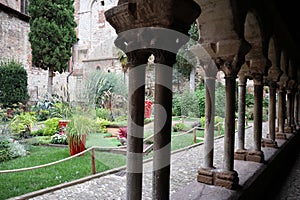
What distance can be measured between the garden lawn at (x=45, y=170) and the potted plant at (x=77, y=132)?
0.24 metres

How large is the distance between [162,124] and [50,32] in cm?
1374

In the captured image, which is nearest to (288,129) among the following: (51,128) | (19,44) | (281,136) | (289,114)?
(289,114)

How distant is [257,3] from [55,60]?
41.9 ft

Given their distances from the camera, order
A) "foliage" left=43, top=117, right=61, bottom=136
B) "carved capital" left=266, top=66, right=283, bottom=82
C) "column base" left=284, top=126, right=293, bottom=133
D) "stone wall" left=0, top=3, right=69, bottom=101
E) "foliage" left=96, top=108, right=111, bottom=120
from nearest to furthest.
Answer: "carved capital" left=266, top=66, right=283, bottom=82, "column base" left=284, top=126, right=293, bottom=133, "foliage" left=43, top=117, right=61, bottom=136, "foliage" left=96, top=108, right=111, bottom=120, "stone wall" left=0, top=3, right=69, bottom=101

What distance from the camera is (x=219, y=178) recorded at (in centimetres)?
237

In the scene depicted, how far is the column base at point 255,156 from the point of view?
10.7 ft

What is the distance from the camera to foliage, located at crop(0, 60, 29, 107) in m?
12.4

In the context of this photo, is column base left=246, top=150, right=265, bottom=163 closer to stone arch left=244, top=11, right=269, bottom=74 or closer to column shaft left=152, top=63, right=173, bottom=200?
stone arch left=244, top=11, right=269, bottom=74

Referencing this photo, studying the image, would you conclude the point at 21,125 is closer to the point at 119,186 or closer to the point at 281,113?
the point at 119,186

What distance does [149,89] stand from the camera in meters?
13.7

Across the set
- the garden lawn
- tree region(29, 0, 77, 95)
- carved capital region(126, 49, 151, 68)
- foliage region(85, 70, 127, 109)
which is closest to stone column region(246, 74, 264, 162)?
carved capital region(126, 49, 151, 68)

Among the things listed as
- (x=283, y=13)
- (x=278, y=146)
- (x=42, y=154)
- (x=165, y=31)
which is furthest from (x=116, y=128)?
(x=165, y=31)

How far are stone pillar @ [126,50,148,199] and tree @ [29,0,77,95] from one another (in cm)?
1340

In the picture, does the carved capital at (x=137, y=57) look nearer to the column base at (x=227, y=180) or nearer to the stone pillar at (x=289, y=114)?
the column base at (x=227, y=180)
